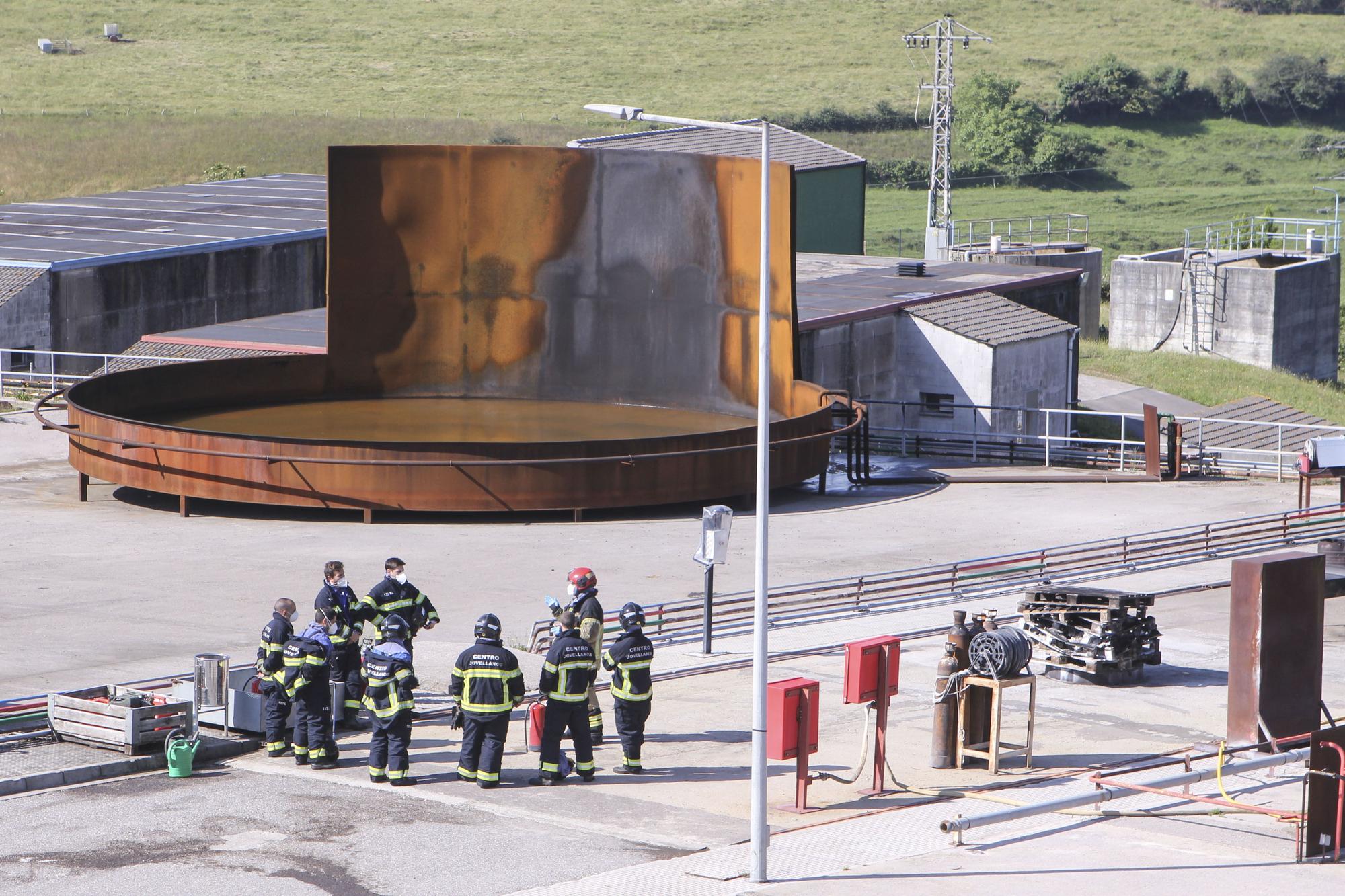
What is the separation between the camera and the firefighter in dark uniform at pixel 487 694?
52.4 ft

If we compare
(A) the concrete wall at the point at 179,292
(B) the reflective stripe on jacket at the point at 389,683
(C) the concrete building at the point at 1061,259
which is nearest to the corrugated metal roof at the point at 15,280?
(A) the concrete wall at the point at 179,292

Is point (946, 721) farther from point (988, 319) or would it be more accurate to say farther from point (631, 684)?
point (988, 319)

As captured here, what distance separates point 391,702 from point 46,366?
34286mm

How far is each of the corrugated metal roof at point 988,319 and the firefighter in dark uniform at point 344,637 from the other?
26.5 meters

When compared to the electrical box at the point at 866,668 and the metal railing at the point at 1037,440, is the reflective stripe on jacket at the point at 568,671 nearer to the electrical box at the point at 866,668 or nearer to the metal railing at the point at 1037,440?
the electrical box at the point at 866,668

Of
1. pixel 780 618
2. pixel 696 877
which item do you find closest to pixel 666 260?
pixel 780 618

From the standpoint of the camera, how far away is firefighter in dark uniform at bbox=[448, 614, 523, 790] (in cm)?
1597

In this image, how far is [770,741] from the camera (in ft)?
50.7

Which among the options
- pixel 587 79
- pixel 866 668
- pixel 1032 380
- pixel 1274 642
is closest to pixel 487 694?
pixel 866 668

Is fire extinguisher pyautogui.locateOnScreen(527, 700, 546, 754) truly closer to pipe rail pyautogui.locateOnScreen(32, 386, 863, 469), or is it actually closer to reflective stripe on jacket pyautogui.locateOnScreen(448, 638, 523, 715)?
reflective stripe on jacket pyautogui.locateOnScreen(448, 638, 523, 715)

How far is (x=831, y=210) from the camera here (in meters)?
64.4

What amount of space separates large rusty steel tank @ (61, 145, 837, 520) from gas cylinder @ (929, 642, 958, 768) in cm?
1626

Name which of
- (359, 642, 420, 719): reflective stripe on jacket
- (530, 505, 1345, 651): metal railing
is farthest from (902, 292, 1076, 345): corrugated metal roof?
(359, 642, 420, 719): reflective stripe on jacket

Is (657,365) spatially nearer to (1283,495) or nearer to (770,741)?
(1283,495)
